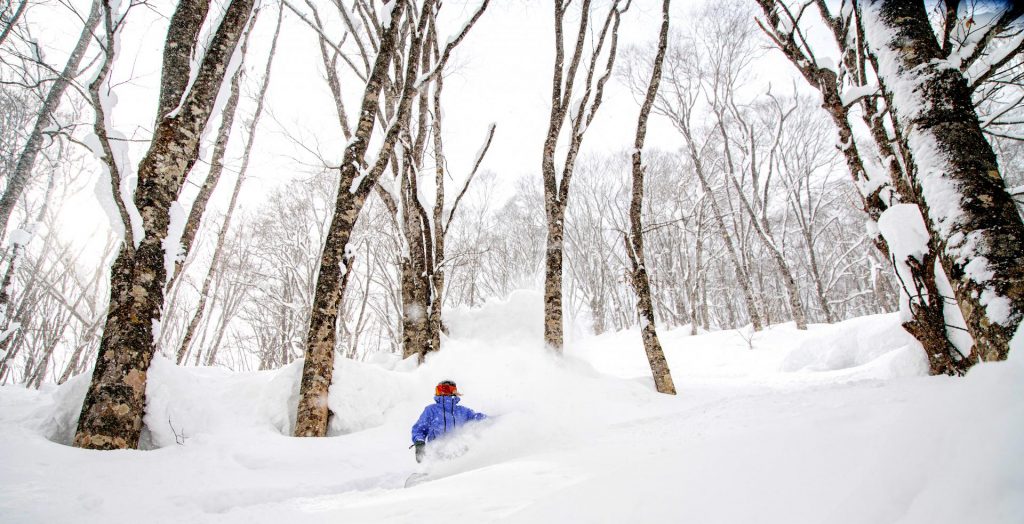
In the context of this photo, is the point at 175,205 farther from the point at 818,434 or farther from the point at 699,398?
the point at 699,398

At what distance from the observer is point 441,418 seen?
4410 millimetres

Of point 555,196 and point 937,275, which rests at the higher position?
point 555,196

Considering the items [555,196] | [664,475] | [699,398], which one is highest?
[555,196]

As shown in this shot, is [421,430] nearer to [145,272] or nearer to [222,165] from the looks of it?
[145,272]

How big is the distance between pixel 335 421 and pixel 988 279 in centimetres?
533

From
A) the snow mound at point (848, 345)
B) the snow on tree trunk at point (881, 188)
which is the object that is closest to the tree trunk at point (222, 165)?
the snow on tree trunk at point (881, 188)

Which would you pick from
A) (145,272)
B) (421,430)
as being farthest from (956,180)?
(145,272)

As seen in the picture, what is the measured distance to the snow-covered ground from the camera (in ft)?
3.29

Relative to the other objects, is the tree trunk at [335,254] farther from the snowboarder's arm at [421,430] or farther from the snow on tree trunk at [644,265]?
the snow on tree trunk at [644,265]

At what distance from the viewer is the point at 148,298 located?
3.39 m

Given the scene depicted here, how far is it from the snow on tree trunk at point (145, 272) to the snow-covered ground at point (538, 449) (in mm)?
222

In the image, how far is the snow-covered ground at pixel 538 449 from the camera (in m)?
1.00

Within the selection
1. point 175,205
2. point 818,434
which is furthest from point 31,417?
point 818,434

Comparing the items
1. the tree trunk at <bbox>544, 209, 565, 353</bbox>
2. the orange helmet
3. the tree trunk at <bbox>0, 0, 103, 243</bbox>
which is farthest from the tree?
the tree trunk at <bbox>0, 0, 103, 243</bbox>
